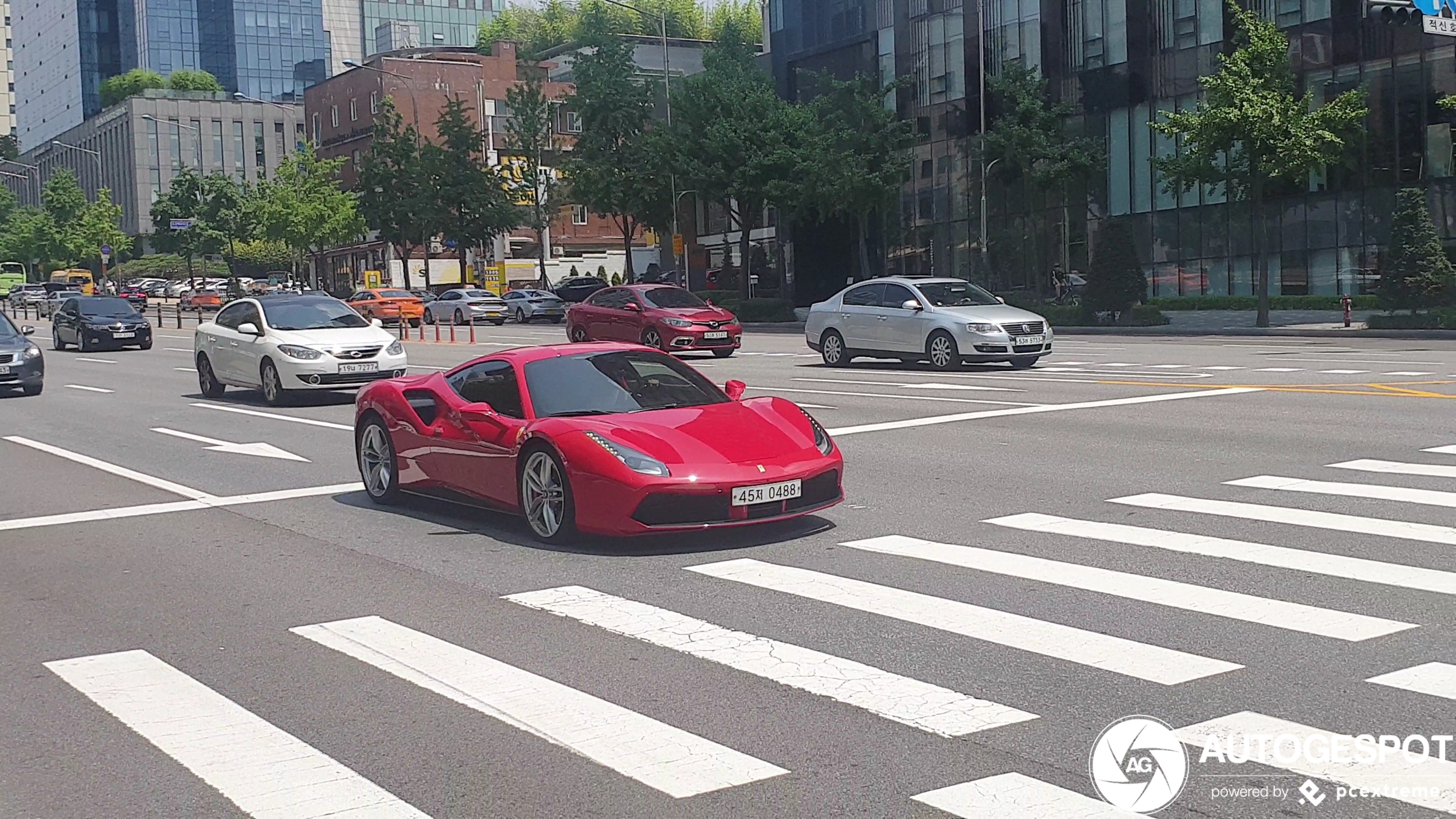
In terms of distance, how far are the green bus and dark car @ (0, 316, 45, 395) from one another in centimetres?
9158

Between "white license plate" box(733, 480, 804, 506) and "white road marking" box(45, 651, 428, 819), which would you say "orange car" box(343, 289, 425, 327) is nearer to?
"white license plate" box(733, 480, 804, 506)

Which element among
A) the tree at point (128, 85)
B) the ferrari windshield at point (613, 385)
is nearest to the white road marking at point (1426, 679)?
the ferrari windshield at point (613, 385)

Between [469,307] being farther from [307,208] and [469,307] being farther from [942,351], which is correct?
[942,351]

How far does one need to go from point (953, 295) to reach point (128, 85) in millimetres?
149233

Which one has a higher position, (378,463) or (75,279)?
(75,279)

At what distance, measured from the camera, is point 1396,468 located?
12.0m

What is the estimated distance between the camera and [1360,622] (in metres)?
7.11

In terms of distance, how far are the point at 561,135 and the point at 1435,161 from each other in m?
46.8

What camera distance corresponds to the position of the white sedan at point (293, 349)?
22.0m

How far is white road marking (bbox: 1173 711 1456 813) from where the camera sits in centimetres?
486

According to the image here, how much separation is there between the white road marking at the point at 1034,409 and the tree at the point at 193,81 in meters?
145

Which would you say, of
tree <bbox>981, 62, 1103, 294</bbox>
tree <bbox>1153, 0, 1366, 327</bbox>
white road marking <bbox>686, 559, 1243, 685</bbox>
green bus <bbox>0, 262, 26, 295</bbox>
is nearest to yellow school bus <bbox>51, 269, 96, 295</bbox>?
green bus <bbox>0, 262, 26, 295</bbox>

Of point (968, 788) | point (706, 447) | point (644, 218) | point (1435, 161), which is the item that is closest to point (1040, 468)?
point (706, 447)

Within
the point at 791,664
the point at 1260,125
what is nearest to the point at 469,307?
the point at 1260,125
